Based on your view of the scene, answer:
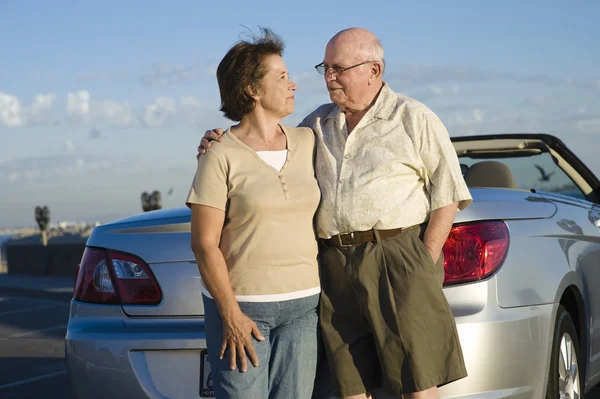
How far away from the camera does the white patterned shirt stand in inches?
114

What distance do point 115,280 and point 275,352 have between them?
0.98m

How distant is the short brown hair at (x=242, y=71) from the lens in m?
2.82

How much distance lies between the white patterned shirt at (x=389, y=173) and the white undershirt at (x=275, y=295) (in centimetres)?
19

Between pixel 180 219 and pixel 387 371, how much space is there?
1052 millimetres

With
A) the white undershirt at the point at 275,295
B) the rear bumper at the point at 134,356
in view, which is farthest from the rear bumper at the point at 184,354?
the white undershirt at the point at 275,295

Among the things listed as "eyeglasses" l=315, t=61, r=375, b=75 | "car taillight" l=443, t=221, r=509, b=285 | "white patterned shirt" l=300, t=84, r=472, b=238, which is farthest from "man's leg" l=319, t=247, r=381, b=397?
"eyeglasses" l=315, t=61, r=375, b=75

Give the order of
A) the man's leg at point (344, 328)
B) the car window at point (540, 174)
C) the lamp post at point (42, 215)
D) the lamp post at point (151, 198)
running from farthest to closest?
the lamp post at point (42, 215) < the lamp post at point (151, 198) < the car window at point (540, 174) < the man's leg at point (344, 328)

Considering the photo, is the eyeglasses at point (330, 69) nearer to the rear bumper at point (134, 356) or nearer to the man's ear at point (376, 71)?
the man's ear at point (376, 71)

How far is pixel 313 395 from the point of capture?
307 centimetres

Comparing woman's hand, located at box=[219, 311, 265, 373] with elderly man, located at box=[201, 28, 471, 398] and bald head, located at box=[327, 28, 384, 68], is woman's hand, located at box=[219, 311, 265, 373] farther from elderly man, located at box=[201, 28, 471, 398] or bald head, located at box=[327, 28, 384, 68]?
bald head, located at box=[327, 28, 384, 68]

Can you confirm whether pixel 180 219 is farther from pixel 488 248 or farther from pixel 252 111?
pixel 488 248

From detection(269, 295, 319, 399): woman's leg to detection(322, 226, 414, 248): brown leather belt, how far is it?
0.20 meters

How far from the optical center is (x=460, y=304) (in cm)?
305

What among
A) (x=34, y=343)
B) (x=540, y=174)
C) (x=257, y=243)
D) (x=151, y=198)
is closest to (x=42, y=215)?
(x=151, y=198)
